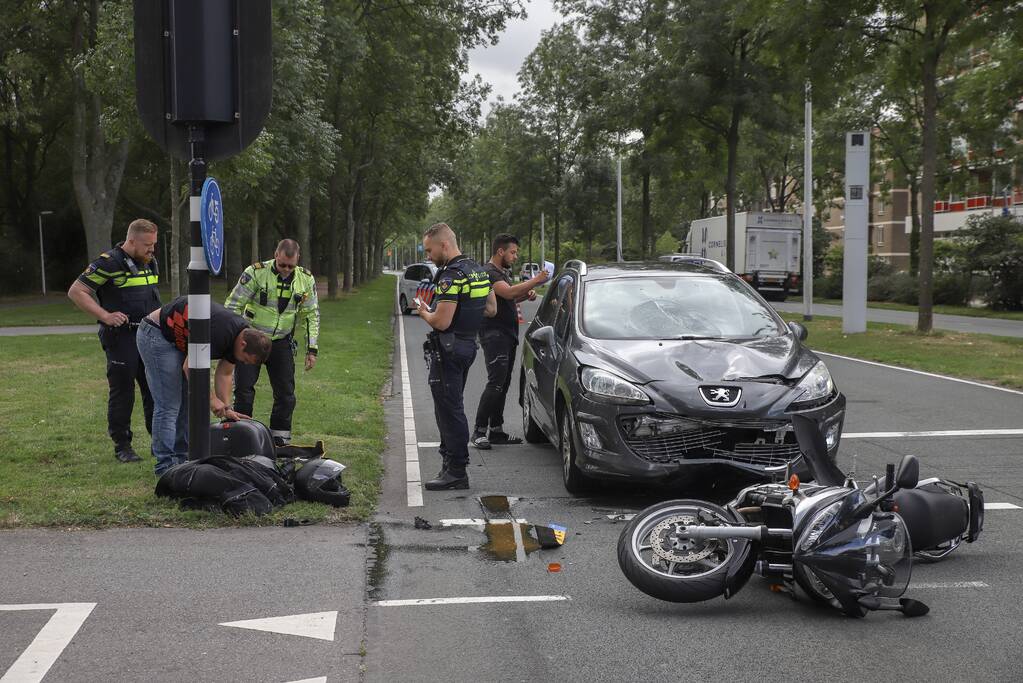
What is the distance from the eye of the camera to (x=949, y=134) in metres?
40.3

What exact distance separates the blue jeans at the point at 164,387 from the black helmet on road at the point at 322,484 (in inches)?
39.7

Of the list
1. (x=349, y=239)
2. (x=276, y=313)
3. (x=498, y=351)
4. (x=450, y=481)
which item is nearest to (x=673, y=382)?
(x=450, y=481)

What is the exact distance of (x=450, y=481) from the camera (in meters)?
7.57

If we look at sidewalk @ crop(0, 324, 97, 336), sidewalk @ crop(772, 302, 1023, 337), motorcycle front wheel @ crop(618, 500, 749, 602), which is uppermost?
motorcycle front wheel @ crop(618, 500, 749, 602)

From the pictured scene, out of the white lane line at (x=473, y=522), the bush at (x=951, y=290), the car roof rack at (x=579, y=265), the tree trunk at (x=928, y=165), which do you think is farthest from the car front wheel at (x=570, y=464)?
the bush at (x=951, y=290)

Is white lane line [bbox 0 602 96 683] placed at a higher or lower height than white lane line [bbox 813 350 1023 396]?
higher

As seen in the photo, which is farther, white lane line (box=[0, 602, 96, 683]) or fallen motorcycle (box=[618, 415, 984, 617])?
fallen motorcycle (box=[618, 415, 984, 617])

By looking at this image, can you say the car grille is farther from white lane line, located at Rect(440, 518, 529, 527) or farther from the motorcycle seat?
the motorcycle seat

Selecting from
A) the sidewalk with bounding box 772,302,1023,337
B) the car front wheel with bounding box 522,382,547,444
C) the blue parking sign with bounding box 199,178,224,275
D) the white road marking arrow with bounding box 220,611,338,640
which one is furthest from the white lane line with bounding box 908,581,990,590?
the sidewalk with bounding box 772,302,1023,337

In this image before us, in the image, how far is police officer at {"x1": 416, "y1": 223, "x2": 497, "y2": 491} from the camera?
7480 mm

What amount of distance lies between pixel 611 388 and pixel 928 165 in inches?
603

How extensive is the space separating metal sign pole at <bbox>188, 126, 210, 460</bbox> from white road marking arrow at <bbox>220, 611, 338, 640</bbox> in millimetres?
2210

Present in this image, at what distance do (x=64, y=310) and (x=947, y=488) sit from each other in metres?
31.4


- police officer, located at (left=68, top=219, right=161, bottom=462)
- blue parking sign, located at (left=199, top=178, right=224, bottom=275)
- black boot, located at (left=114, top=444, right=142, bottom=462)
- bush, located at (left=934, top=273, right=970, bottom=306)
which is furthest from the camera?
bush, located at (left=934, top=273, right=970, bottom=306)
